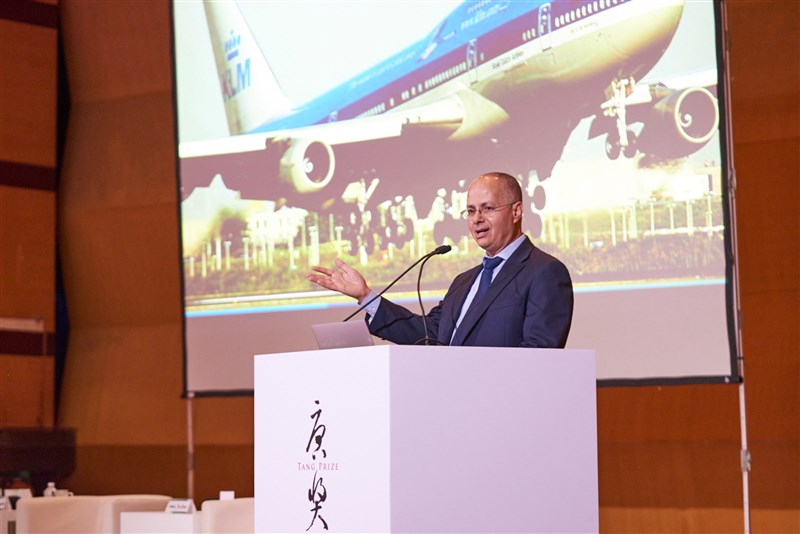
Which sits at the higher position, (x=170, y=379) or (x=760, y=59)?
(x=760, y=59)

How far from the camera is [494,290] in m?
3.04

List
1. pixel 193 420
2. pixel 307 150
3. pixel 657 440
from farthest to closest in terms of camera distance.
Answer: pixel 193 420, pixel 307 150, pixel 657 440

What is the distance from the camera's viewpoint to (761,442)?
527 centimetres

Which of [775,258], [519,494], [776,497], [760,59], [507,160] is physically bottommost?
[776,497]

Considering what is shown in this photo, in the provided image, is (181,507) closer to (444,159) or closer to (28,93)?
(444,159)

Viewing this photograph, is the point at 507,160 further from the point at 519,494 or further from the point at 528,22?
the point at 519,494

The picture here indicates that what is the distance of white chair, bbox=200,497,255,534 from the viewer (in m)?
5.21

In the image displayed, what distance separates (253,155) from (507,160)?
5.56 ft

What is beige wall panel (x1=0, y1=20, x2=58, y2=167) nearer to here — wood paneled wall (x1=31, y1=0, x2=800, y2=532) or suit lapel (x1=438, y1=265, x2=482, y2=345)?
wood paneled wall (x1=31, y1=0, x2=800, y2=532)

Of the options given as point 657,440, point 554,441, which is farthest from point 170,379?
point 554,441

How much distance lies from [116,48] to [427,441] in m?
5.99

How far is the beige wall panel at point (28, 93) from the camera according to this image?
747 cm

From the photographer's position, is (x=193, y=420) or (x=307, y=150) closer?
(x=307, y=150)

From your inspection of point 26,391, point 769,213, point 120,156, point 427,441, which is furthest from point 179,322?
point 427,441
